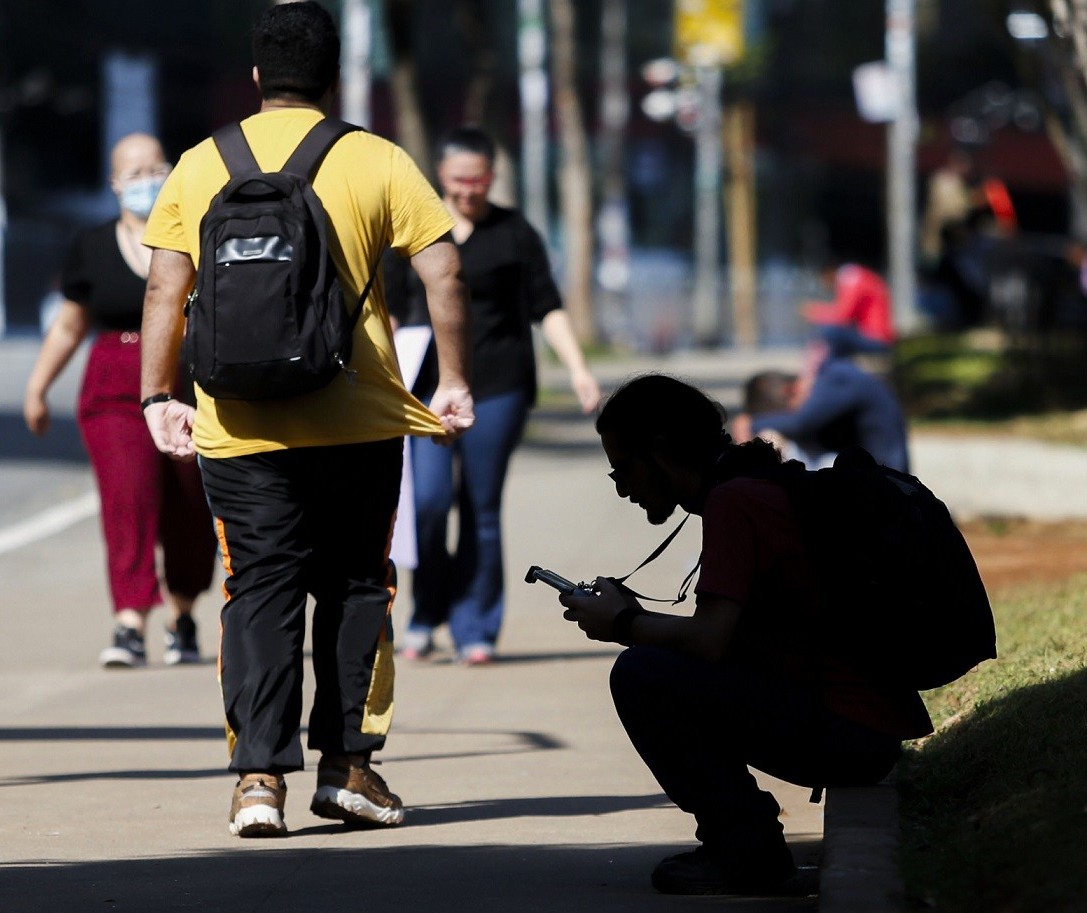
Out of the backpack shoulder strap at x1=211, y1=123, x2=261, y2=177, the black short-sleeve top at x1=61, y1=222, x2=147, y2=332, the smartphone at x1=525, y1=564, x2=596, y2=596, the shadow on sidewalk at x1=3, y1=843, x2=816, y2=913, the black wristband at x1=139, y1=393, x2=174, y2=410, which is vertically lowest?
the shadow on sidewalk at x1=3, y1=843, x2=816, y2=913

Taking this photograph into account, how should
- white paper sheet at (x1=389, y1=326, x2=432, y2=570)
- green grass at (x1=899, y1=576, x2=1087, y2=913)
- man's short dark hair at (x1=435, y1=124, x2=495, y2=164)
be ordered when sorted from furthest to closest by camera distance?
man's short dark hair at (x1=435, y1=124, x2=495, y2=164)
white paper sheet at (x1=389, y1=326, x2=432, y2=570)
green grass at (x1=899, y1=576, x2=1087, y2=913)

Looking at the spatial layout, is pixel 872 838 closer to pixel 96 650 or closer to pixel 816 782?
pixel 816 782

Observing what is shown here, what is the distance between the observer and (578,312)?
38.7 m

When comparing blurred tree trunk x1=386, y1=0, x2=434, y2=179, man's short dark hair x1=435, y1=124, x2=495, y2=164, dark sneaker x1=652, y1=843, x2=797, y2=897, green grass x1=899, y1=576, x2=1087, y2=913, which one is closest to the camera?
green grass x1=899, y1=576, x2=1087, y2=913

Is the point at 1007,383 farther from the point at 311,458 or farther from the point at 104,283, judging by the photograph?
the point at 311,458

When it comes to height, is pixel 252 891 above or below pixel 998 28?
below

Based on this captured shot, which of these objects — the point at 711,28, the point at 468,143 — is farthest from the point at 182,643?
the point at 711,28

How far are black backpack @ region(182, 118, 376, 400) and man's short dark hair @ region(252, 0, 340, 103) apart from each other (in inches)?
12.6

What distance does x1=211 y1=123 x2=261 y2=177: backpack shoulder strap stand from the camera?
535 centimetres

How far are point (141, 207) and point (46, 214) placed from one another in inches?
1793

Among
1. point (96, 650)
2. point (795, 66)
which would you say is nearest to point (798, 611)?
point (96, 650)

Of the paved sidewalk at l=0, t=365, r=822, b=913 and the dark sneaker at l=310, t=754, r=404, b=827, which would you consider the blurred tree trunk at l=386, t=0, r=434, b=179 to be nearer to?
the paved sidewalk at l=0, t=365, r=822, b=913

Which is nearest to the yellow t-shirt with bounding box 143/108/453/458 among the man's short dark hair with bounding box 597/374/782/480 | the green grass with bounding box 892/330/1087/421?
the man's short dark hair with bounding box 597/374/782/480

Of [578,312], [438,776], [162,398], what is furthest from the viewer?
[578,312]
